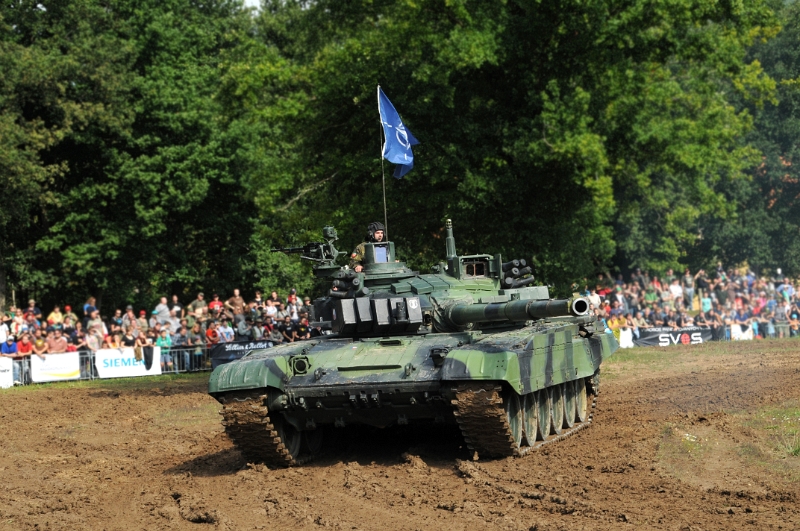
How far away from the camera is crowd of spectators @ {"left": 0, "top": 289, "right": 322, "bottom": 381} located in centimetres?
2838

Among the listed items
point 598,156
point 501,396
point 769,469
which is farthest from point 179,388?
point 769,469

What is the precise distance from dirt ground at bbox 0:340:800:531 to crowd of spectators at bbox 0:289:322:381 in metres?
7.26

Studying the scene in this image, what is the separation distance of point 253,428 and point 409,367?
196 centimetres

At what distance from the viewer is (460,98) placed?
26891 mm

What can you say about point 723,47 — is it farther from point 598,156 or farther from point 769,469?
point 769,469

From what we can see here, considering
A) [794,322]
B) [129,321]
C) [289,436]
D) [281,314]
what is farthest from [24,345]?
[794,322]

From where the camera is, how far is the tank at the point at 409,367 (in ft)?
44.5

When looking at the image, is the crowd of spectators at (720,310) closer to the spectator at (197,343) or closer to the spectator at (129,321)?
the spectator at (197,343)

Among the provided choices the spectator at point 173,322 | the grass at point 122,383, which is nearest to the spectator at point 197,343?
A: the spectator at point 173,322

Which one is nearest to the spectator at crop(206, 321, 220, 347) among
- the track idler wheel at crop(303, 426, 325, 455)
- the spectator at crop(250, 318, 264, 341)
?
the spectator at crop(250, 318, 264, 341)

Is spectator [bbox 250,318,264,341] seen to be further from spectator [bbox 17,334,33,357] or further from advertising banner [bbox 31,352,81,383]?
spectator [bbox 17,334,33,357]

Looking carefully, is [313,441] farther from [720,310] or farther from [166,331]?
[720,310]

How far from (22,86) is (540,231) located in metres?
17.4

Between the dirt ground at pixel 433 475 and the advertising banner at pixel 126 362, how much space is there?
782cm
